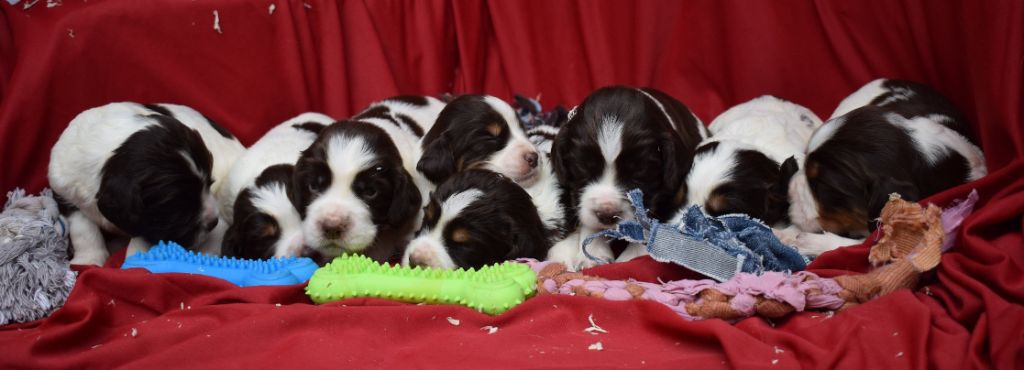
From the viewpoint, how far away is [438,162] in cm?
367

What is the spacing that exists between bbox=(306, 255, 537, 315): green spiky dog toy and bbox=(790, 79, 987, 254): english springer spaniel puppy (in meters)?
1.17

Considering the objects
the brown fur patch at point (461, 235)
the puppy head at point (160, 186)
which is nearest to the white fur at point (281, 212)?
the puppy head at point (160, 186)

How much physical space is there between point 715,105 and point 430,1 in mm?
1820

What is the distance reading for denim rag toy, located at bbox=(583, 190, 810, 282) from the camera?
283cm

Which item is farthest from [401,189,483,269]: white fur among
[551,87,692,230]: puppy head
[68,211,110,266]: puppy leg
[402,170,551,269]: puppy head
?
[68,211,110,266]: puppy leg

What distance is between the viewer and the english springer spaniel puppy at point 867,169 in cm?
302

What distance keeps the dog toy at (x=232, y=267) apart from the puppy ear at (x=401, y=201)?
43 centimetres

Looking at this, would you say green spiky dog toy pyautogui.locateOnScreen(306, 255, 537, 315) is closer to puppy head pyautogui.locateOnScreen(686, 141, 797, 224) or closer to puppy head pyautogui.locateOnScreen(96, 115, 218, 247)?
puppy head pyautogui.locateOnScreen(686, 141, 797, 224)

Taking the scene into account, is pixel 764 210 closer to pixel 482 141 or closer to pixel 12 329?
pixel 482 141

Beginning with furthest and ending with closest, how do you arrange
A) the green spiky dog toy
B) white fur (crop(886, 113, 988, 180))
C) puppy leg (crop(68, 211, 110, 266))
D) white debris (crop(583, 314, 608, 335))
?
puppy leg (crop(68, 211, 110, 266)) < white fur (crop(886, 113, 988, 180)) < the green spiky dog toy < white debris (crop(583, 314, 608, 335))

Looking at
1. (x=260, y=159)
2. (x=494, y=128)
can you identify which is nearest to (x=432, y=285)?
(x=494, y=128)

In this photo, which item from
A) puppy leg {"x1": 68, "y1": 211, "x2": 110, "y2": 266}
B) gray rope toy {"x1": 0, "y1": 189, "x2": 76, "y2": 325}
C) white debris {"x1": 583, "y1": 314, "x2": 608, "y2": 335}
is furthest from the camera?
puppy leg {"x1": 68, "y1": 211, "x2": 110, "y2": 266}

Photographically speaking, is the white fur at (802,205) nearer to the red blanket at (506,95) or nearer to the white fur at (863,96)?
the red blanket at (506,95)

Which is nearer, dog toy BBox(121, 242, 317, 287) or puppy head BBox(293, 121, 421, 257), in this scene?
dog toy BBox(121, 242, 317, 287)
